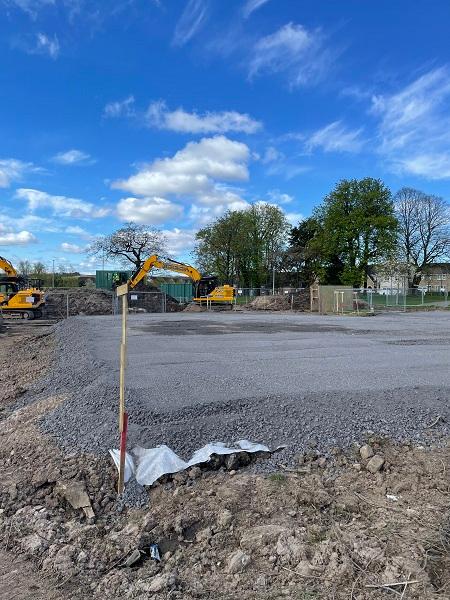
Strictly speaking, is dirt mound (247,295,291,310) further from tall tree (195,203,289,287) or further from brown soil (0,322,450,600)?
brown soil (0,322,450,600)

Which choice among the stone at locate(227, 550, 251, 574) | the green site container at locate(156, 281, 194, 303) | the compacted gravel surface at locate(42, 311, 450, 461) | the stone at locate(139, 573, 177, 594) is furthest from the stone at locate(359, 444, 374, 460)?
the green site container at locate(156, 281, 194, 303)

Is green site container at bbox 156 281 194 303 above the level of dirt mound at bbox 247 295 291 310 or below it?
above

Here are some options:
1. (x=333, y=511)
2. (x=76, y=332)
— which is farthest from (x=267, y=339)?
(x=333, y=511)

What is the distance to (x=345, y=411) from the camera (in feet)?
19.2

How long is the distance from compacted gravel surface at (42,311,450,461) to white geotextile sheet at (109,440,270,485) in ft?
0.57

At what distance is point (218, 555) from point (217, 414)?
2486 millimetres

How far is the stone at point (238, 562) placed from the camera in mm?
3068

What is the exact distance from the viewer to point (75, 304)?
1284 inches

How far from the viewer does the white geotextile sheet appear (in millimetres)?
4324

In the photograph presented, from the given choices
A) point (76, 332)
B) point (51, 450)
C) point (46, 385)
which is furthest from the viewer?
point (76, 332)

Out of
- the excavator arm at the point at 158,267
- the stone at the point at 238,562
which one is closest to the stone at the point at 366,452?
the stone at the point at 238,562

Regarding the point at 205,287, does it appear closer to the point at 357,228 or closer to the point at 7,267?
the point at 7,267

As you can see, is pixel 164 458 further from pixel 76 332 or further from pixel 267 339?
pixel 76 332

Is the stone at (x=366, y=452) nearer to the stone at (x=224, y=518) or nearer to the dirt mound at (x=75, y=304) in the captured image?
the stone at (x=224, y=518)
